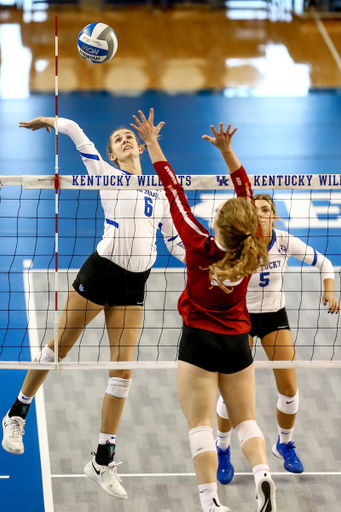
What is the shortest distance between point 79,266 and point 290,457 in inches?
141

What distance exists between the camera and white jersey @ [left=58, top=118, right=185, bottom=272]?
4902 mm

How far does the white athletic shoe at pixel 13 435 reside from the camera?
5012mm

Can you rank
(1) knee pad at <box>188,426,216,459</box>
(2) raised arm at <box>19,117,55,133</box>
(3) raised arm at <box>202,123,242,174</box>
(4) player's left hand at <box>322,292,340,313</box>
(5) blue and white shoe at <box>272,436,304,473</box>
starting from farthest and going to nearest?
(5) blue and white shoe at <box>272,436,304,473</box> < (4) player's left hand at <box>322,292,340,313</box> < (2) raised arm at <box>19,117,55,133</box> < (3) raised arm at <box>202,123,242,174</box> < (1) knee pad at <box>188,426,216,459</box>

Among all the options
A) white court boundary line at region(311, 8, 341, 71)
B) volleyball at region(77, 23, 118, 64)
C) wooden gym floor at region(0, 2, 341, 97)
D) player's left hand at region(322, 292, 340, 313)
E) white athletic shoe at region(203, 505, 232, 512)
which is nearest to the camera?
white athletic shoe at region(203, 505, 232, 512)

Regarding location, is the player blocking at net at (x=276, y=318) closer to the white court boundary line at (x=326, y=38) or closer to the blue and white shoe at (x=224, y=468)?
the blue and white shoe at (x=224, y=468)

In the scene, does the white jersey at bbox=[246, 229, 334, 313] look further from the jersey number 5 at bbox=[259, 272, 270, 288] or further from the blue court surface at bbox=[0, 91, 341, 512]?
the blue court surface at bbox=[0, 91, 341, 512]

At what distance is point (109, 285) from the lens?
16.0ft

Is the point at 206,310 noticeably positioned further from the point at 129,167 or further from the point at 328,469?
the point at 328,469

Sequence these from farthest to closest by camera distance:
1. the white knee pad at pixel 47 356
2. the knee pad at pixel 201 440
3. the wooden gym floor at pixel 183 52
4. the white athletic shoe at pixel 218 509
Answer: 1. the wooden gym floor at pixel 183 52
2. the white knee pad at pixel 47 356
3. the knee pad at pixel 201 440
4. the white athletic shoe at pixel 218 509

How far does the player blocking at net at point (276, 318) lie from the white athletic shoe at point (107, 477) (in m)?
0.82

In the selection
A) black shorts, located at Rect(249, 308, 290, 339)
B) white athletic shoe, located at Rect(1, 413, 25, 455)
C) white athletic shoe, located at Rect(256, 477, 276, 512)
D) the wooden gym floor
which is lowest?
white athletic shoe, located at Rect(1, 413, 25, 455)

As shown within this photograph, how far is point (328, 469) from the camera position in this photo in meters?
5.45

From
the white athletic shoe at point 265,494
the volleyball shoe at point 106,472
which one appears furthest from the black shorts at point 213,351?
the volleyball shoe at point 106,472

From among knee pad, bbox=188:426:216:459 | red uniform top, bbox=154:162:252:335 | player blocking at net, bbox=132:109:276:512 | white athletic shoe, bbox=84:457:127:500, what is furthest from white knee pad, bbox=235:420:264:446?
white athletic shoe, bbox=84:457:127:500
